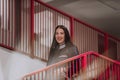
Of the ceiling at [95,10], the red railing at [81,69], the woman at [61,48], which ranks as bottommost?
the ceiling at [95,10]

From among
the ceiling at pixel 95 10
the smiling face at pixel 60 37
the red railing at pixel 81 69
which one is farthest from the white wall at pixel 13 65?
the ceiling at pixel 95 10

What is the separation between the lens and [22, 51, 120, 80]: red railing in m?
5.58

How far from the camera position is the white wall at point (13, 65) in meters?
6.48

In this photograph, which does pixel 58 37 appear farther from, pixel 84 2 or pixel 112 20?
pixel 112 20

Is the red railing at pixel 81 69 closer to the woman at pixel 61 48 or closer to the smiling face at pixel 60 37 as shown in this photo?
the woman at pixel 61 48

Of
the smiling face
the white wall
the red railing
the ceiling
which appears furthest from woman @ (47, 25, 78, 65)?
the ceiling

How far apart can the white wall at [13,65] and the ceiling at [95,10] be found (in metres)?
2.98

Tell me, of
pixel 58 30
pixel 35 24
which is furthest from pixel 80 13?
pixel 58 30

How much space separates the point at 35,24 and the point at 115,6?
305 cm

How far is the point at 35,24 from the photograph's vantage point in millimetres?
7590

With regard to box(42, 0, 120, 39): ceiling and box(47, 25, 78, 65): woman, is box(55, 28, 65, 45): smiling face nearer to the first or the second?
box(47, 25, 78, 65): woman

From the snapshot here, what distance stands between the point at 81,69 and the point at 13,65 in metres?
1.48

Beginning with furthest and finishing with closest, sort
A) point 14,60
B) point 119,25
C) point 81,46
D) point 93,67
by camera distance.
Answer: point 119,25 < point 81,46 < point 14,60 < point 93,67

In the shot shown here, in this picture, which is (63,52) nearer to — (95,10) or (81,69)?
(81,69)
